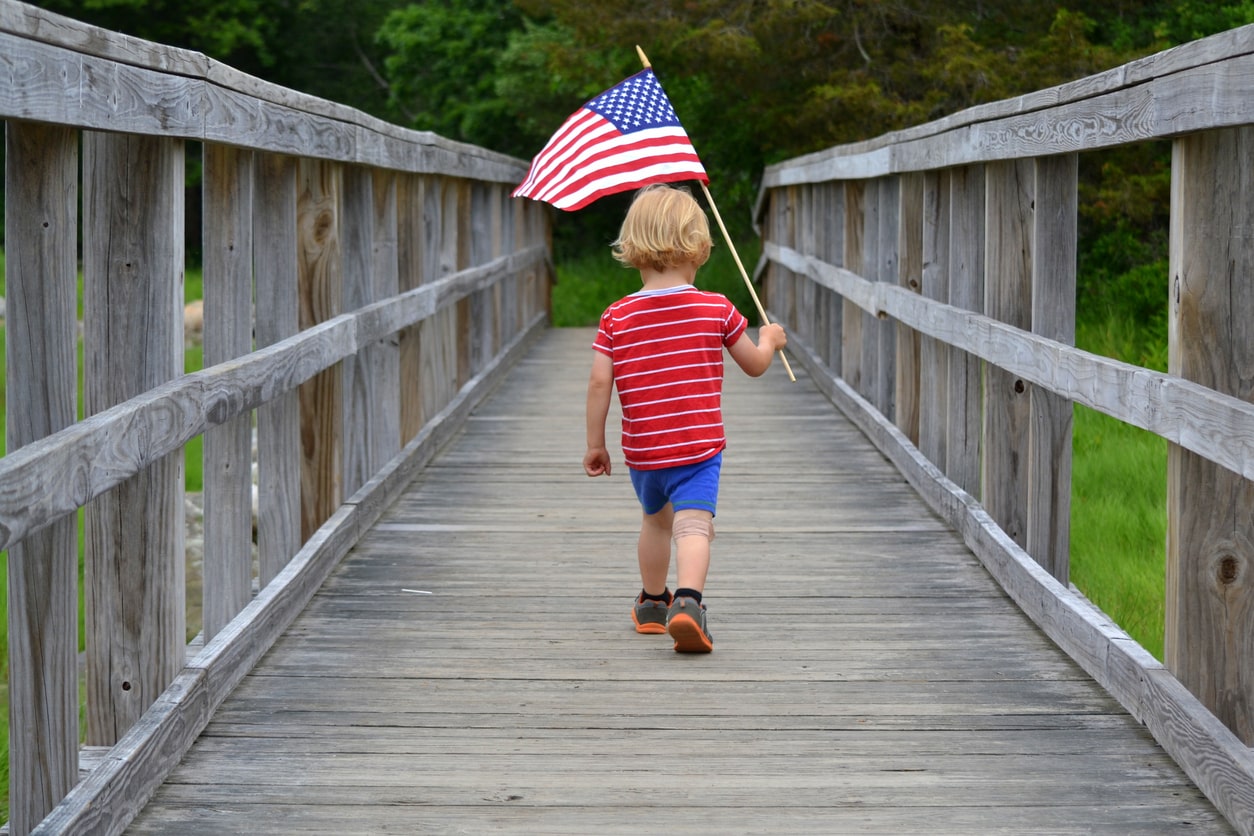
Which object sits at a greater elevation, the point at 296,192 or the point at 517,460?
the point at 296,192

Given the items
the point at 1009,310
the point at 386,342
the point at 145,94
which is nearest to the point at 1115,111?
the point at 1009,310

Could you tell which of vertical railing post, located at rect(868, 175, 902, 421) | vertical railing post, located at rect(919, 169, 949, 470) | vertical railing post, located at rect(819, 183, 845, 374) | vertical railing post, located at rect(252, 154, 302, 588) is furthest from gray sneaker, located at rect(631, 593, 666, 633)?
vertical railing post, located at rect(819, 183, 845, 374)

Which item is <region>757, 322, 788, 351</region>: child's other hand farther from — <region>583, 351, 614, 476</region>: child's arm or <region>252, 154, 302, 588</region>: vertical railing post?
<region>252, 154, 302, 588</region>: vertical railing post

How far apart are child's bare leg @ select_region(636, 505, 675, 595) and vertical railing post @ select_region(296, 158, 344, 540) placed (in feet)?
4.24

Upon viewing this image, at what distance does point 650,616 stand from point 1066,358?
134cm

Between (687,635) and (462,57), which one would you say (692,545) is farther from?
(462,57)

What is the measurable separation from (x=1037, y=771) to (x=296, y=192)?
296 centimetres

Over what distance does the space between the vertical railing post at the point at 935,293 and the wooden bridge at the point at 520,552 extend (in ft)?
0.07

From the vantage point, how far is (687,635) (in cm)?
434

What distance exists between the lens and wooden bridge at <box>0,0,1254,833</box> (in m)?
3.01

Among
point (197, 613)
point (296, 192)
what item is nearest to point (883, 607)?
point (296, 192)

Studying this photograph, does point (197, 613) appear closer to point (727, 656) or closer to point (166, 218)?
point (727, 656)

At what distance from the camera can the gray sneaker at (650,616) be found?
4672 millimetres

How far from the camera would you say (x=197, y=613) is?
8.68 meters
